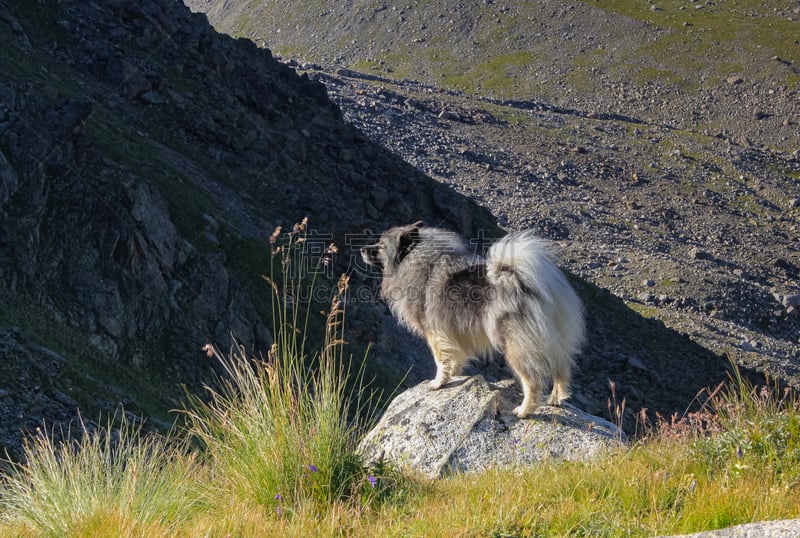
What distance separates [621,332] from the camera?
107 ft

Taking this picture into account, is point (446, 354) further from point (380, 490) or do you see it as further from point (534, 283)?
point (380, 490)

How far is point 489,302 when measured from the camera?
31.4 ft

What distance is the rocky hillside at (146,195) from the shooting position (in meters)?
18.7

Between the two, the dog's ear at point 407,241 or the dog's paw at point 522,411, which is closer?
the dog's paw at point 522,411

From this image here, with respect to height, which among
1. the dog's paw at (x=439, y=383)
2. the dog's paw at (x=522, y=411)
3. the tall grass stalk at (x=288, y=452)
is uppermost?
the dog's paw at (x=522, y=411)

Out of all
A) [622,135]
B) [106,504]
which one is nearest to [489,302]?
[106,504]

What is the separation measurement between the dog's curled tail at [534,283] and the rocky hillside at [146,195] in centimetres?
1008

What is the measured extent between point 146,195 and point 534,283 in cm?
1578

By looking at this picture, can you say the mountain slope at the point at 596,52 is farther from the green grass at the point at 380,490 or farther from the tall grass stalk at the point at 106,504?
the tall grass stalk at the point at 106,504

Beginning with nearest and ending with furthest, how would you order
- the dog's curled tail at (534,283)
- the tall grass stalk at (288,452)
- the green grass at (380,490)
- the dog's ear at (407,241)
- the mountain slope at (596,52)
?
the green grass at (380,490) < the tall grass stalk at (288,452) < the dog's curled tail at (534,283) < the dog's ear at (407,241) < the mountain slope at (596,52)

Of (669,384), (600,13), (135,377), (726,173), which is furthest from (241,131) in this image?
(600,13)

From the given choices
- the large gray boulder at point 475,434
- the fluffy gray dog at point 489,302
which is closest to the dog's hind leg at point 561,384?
the fluffy gray dog at point 489,302

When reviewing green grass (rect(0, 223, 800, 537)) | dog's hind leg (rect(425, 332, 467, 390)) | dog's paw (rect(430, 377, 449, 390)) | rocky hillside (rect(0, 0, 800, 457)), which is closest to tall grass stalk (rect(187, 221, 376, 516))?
green grass (rect(0, 223, 800, 537))

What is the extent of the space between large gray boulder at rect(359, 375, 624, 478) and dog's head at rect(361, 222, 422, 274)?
6.68ft
